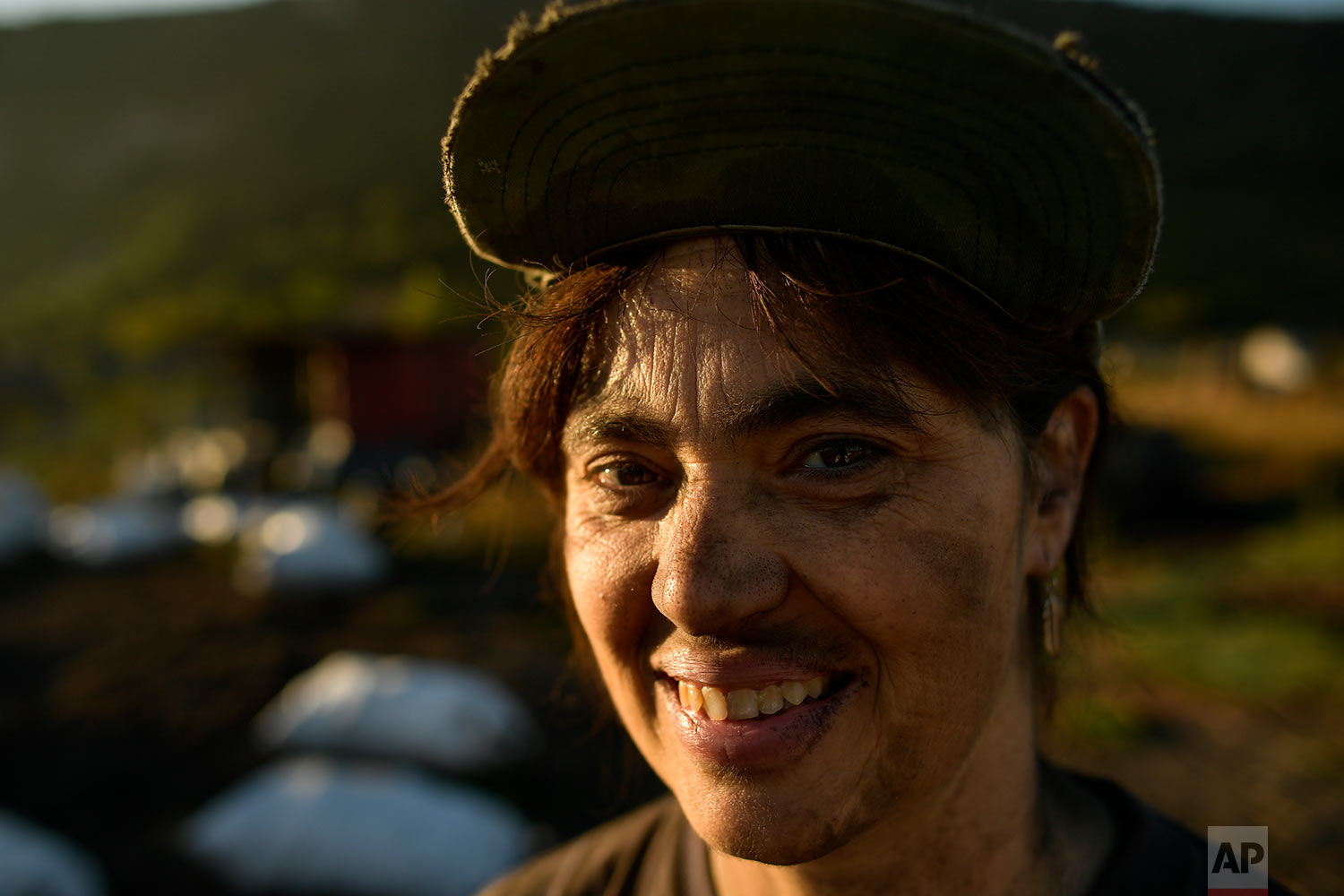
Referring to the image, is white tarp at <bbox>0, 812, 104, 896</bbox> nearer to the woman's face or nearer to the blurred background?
the blurred background

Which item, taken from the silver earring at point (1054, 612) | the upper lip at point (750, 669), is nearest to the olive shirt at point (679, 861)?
the silver earring at point (1054, 612)

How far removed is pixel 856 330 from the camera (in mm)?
1147

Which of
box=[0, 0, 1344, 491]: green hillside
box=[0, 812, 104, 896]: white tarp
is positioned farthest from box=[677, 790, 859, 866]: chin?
box=[0, 812, 104, 896]: white tarp

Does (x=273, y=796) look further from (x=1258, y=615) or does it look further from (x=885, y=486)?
(x=1258, y=615)

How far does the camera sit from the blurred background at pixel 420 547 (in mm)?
4633

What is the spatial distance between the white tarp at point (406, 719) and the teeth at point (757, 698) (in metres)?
4.87

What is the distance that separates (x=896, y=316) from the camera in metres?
1.15

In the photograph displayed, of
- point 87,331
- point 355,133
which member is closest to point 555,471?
point 355,133

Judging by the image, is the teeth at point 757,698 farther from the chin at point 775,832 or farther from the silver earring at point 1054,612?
the silver earring at point 1054,612

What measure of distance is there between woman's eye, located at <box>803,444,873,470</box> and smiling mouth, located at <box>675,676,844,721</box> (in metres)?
0.29

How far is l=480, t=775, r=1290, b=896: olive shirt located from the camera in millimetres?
1331

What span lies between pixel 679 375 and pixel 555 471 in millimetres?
455

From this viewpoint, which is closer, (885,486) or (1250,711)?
(885,486)

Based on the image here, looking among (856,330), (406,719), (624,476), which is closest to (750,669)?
(624,476)
